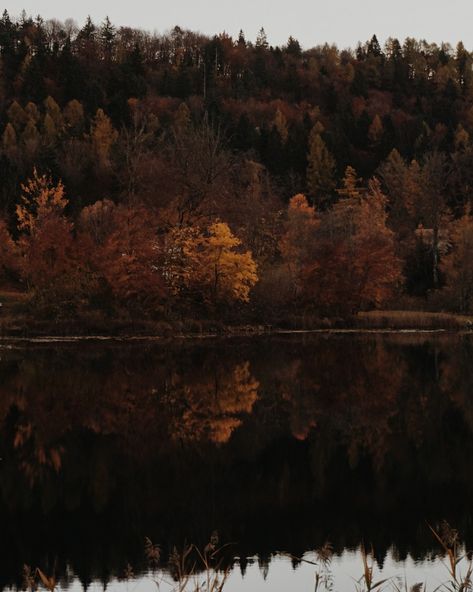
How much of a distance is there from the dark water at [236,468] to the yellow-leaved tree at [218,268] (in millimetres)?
23274

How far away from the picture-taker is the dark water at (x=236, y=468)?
13133 millimetres

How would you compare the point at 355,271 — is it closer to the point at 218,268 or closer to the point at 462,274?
the point at 462,274

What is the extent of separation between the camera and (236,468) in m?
18.3

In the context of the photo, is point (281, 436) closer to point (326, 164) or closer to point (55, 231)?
point (55, 231)

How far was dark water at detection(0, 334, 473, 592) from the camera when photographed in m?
13.1

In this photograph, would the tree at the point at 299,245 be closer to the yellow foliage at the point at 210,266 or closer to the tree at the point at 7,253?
the yellow foliage at the point at 210,266

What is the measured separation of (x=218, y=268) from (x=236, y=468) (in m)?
41.2

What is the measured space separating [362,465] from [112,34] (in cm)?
18178

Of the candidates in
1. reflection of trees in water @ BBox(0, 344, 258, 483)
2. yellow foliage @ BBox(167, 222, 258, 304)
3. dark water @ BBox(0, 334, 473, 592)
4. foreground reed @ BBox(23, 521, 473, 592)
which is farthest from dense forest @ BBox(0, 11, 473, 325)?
foreground reed @ BBox(23, 521, 473, 592)

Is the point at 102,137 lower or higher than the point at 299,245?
higher

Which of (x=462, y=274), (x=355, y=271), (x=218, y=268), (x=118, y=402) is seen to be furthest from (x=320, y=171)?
(x=118, y=402)

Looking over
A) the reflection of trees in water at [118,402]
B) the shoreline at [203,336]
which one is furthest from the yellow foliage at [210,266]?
the reflection of trees in water at [118,402]

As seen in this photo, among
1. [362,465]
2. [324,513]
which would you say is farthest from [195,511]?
[362,465]

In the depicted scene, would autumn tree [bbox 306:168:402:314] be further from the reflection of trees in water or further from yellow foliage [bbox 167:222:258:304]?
the reflection of trees in water
